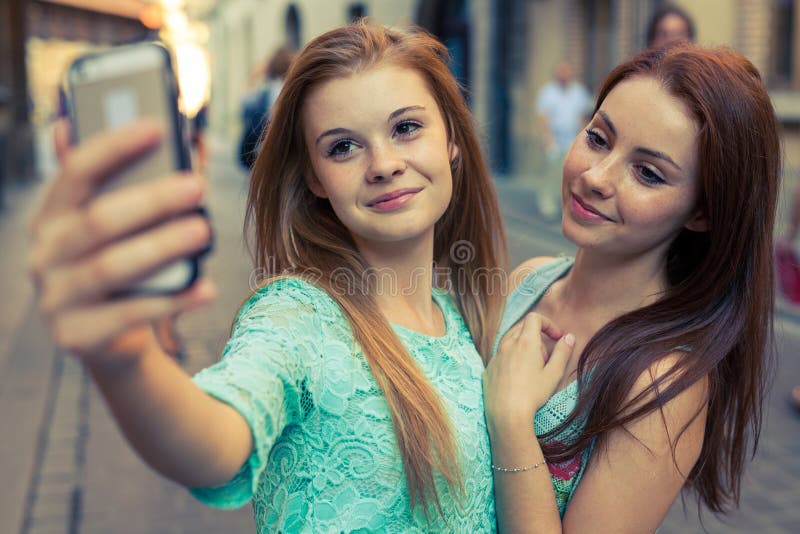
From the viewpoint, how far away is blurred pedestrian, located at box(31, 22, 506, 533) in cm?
68

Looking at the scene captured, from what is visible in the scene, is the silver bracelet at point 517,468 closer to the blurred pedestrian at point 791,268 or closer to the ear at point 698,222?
the ear at point 698,222

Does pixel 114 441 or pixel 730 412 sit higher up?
pixel 730 412

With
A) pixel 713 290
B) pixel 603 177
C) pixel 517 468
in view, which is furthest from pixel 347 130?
pixel 713 290

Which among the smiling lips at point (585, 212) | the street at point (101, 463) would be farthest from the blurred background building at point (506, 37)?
the street at point (101, 463)

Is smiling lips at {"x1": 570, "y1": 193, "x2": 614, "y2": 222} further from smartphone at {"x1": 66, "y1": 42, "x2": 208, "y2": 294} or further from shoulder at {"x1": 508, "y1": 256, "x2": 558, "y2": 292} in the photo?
smartphone at {"x1": 66, "y1": 42, "x2": 208, "y2": 294}

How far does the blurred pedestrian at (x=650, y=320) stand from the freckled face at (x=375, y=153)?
0.33 metres

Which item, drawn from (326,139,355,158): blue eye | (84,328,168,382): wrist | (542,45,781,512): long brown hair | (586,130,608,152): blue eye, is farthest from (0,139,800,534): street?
(84,328,168,382): wrist

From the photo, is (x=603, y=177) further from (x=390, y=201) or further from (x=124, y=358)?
(x=124, y=358)

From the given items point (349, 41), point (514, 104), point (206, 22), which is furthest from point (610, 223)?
point (206, 22)

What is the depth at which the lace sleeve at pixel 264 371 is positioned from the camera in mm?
1014

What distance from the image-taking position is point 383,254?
1.61 m

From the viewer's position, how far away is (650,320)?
5.23 feet

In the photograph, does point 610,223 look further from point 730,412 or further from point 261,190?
point 261,190

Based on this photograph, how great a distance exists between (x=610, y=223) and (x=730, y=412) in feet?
1.49
